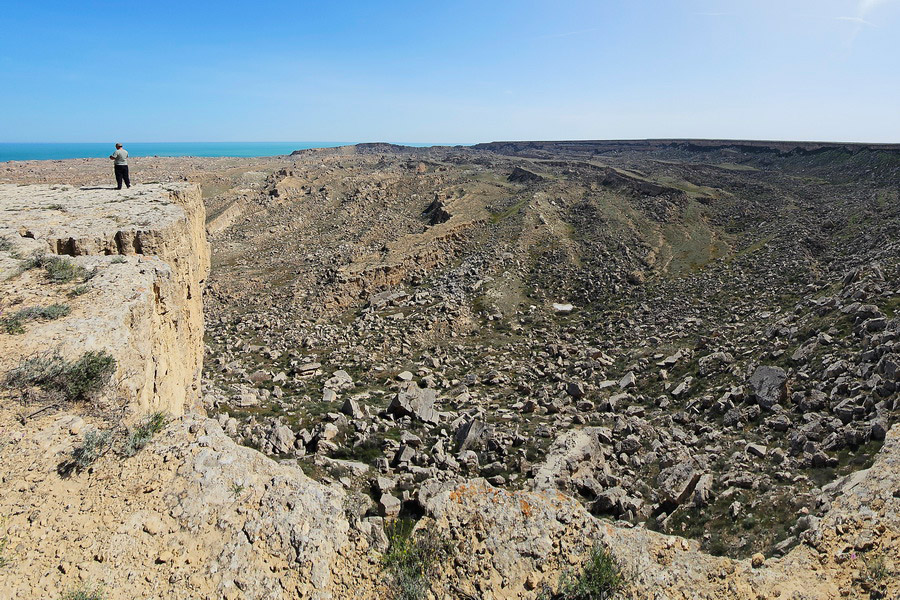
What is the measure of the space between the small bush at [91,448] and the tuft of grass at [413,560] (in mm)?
3456

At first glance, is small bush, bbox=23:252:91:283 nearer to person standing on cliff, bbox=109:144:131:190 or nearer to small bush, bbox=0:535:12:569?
small bush, bbox=0:535:12:569

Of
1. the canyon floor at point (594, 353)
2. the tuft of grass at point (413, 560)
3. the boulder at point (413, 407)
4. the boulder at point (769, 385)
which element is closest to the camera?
the tuft of grass at point (413, 560)

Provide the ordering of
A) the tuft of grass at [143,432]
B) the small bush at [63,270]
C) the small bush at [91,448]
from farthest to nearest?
the small bush at [63,270] < the tuft of grass at [143,432] < the small bush at [91,448]

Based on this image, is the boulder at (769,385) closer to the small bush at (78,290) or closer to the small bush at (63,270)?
the small bush at (78,290)

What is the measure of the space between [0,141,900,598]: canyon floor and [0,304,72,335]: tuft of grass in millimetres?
4043

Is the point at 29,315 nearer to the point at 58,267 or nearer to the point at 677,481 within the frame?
the point at 58,267

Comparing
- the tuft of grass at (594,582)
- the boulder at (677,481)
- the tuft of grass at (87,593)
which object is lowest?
the boulder at (677,481)

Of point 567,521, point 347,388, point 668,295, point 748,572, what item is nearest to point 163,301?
point 347,388

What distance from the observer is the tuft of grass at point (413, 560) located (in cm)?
497

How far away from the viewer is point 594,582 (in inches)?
211

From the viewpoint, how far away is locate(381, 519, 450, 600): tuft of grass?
497 cm

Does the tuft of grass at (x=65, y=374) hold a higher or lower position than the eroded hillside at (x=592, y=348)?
higher

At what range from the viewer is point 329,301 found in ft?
68.9

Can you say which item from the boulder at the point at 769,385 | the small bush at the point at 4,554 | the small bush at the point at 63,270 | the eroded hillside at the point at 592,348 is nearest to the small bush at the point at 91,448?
the small bush at the point at 4,554
